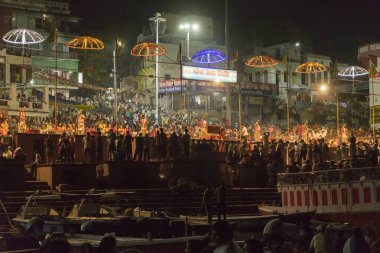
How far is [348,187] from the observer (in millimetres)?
23719

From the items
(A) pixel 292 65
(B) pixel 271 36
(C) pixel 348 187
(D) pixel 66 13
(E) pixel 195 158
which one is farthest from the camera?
(B) pixel 271 36

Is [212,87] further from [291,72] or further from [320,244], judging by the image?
[320,244]

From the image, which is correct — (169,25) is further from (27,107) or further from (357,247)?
(357,247)

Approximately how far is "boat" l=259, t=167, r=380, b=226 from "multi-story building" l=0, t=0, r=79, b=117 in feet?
85.1

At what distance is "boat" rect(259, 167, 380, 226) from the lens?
75.1 ft

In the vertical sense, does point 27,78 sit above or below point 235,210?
above

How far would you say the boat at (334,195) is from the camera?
901 inches

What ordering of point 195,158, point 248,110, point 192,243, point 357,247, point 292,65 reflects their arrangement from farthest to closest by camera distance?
1. point 292,65
2. point 248,110
3. point 195,158
4. point 357,247
5. point 192,243

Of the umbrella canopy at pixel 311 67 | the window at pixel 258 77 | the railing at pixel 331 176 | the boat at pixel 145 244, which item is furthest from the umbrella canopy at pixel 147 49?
the window at pixel 258 77

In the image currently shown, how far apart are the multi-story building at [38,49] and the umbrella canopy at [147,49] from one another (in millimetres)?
13133

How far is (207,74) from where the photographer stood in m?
45.5

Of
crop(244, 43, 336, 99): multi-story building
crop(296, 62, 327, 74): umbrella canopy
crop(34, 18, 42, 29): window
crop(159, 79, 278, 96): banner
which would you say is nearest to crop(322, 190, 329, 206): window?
crop(296, 62, 327, 74): umbrella canopy

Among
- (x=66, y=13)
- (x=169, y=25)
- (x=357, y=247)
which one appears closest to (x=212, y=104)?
(x=169, y=25)

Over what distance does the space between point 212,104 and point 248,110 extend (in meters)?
4.60
